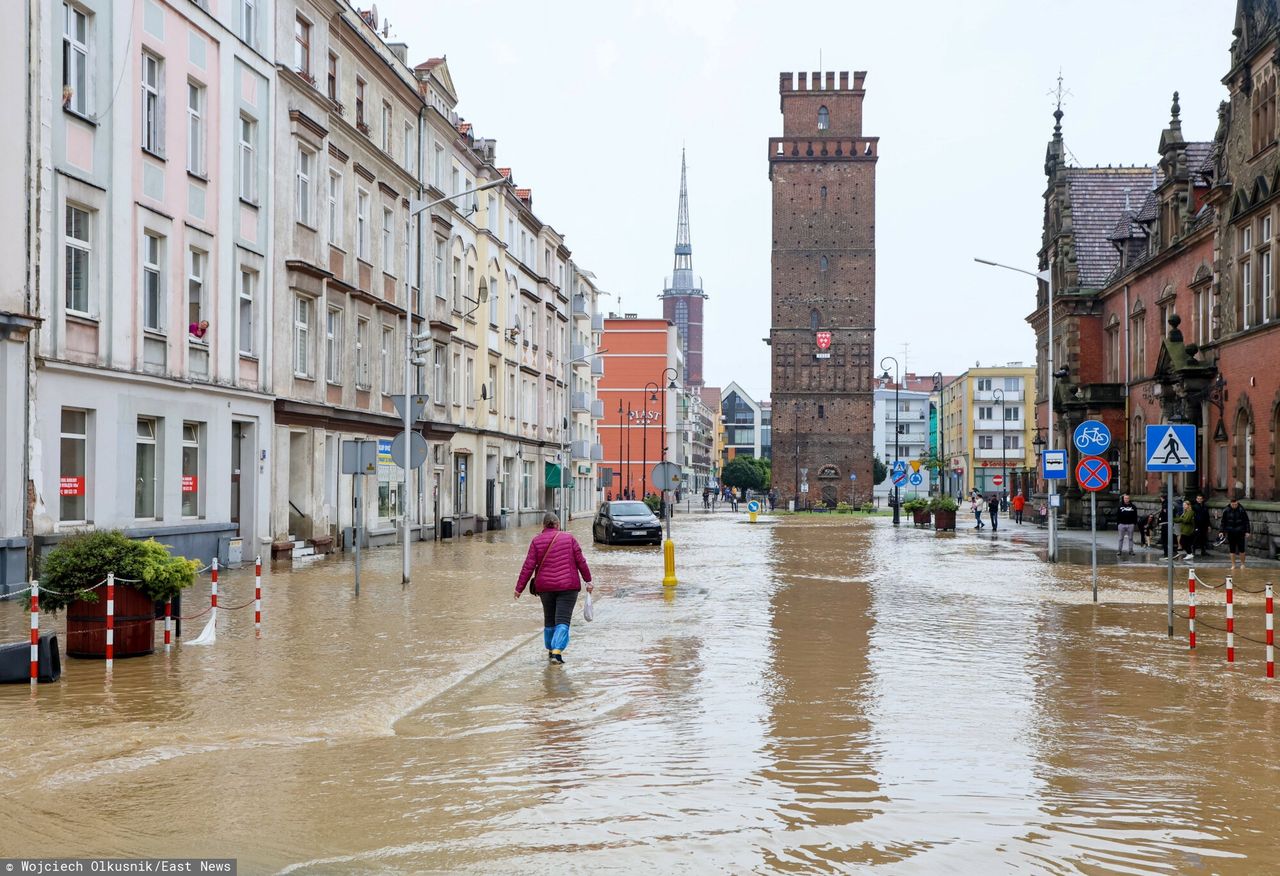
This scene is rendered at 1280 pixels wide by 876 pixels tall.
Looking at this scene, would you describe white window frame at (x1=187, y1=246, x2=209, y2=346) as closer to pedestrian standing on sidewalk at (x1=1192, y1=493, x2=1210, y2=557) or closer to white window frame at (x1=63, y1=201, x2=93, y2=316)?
white window frame at (x1=63, y1=201, x2=93, y2=316)

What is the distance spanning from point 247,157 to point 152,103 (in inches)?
179

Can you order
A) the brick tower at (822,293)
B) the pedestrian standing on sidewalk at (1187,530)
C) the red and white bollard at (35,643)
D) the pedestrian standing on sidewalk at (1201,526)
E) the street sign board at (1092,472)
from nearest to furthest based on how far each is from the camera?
the red and white bollard at (35,643) < the street sign board at (1092,472) < the pedestrian standing on sidewalk at (1187,530) < the pedestrian standing on sidewalk at (1201,526) < the brick tower at (822,293)

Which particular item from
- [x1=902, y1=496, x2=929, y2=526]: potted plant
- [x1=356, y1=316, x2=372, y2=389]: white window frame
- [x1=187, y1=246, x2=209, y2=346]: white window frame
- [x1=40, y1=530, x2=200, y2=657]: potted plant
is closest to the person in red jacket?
[x1=40, y1=530, x2=200, y2=657]: potted plant

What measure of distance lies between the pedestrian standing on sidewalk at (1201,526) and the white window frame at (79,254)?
2771cm

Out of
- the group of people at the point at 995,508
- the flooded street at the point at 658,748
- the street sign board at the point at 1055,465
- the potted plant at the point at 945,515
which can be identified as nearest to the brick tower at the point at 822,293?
the group of people at the point at 995,508

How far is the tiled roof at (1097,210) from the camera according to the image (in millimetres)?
57219

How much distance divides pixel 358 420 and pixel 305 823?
2956 centimetres

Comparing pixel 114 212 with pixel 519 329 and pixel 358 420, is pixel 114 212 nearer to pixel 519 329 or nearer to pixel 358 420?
pixel 358 420

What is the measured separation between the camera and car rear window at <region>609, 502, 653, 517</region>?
42.0 meters

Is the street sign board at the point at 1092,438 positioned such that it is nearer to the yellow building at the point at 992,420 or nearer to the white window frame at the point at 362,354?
the white window frame at the point at 362,354

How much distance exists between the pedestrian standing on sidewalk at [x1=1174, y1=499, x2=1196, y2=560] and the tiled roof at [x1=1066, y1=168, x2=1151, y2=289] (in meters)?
24.8

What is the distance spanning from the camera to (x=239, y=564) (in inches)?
1076

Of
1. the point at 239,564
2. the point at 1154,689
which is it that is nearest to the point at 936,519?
the point at 239,564

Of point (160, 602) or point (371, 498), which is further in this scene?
point (371, 498)
